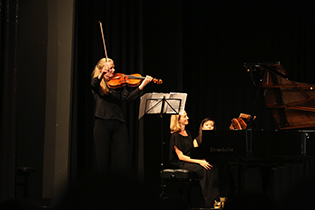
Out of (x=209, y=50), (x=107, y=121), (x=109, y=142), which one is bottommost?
(x=109, y=142)

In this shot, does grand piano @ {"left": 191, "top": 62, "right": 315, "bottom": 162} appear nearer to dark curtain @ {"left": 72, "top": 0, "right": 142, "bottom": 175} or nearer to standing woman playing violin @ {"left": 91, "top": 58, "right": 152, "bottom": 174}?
standing woman playing violin @ {"left": 91, "top": 58, "right": 152, "bottom": 174}

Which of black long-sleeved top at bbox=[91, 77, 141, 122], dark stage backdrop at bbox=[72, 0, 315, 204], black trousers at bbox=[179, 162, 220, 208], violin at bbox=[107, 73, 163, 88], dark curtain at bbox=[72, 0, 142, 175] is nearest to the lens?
black long-sleeved top at bbox=[91, 77, 141, 122]

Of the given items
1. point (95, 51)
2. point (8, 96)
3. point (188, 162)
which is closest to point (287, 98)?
point (188, 162)

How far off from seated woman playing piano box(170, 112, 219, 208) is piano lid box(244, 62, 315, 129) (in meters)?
0.97

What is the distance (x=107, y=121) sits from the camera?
4.07 meters

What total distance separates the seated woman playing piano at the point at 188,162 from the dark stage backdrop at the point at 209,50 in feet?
1.51

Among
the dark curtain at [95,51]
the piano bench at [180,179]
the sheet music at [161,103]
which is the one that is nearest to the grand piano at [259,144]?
the sheet music at [161,103]

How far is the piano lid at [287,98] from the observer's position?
13.3 feet

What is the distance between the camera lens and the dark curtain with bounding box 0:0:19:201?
2826mm

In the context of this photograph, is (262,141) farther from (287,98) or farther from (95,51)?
(95,51)

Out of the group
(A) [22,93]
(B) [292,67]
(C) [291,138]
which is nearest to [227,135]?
(C) [291,138]

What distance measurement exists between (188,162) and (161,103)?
3.32 feet

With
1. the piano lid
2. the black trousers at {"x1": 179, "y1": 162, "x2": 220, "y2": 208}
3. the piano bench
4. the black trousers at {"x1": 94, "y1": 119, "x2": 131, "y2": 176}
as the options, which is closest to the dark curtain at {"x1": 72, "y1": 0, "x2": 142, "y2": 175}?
the black trousers at {"x1": 94, "y1": 119, "x2": 131, "y2": 176}

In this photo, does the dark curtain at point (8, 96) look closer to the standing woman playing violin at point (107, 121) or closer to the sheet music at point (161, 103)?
the standing woman playing violin at point (107, 121)
